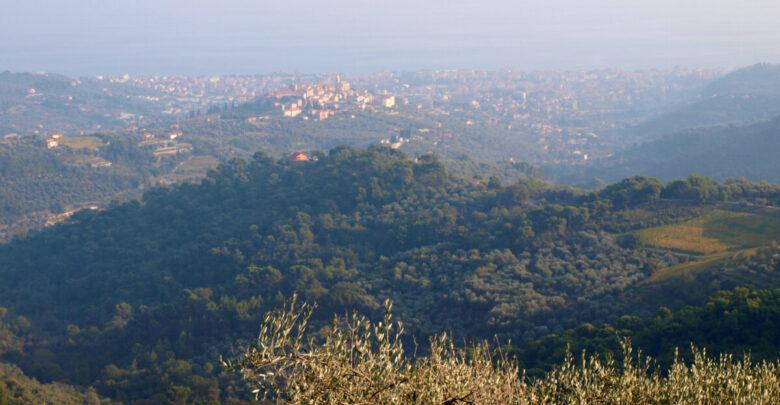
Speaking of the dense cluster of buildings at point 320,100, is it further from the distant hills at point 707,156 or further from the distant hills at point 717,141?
the distant hills at point 707,156

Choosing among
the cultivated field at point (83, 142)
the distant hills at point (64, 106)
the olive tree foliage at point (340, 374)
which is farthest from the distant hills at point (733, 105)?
the distant hills at point (64, 106)

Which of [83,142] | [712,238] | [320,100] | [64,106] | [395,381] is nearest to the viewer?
[395,381]

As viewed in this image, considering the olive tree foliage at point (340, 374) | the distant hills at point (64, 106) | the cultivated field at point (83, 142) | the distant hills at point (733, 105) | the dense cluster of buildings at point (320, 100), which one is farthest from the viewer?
the distant hills at point (64, 106)

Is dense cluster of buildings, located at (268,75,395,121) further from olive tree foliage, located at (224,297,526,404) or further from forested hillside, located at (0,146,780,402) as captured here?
olive tree foliage, located at (224,297,526,404)

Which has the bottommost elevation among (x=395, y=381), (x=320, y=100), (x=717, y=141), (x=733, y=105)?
(x=717, y=141)

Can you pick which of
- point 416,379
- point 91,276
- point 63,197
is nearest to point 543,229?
point 416,379

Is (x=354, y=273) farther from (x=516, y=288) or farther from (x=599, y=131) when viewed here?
(x=599, y=131)

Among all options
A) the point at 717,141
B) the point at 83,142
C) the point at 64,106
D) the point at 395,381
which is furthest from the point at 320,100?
the point at 395,381

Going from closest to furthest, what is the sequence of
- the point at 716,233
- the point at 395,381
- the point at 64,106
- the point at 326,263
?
the point at 395,381 → the point at 716,233 → the point at 326,263 → the point at 64,106

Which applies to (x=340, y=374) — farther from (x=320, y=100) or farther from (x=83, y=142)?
(x=320, y=100)
